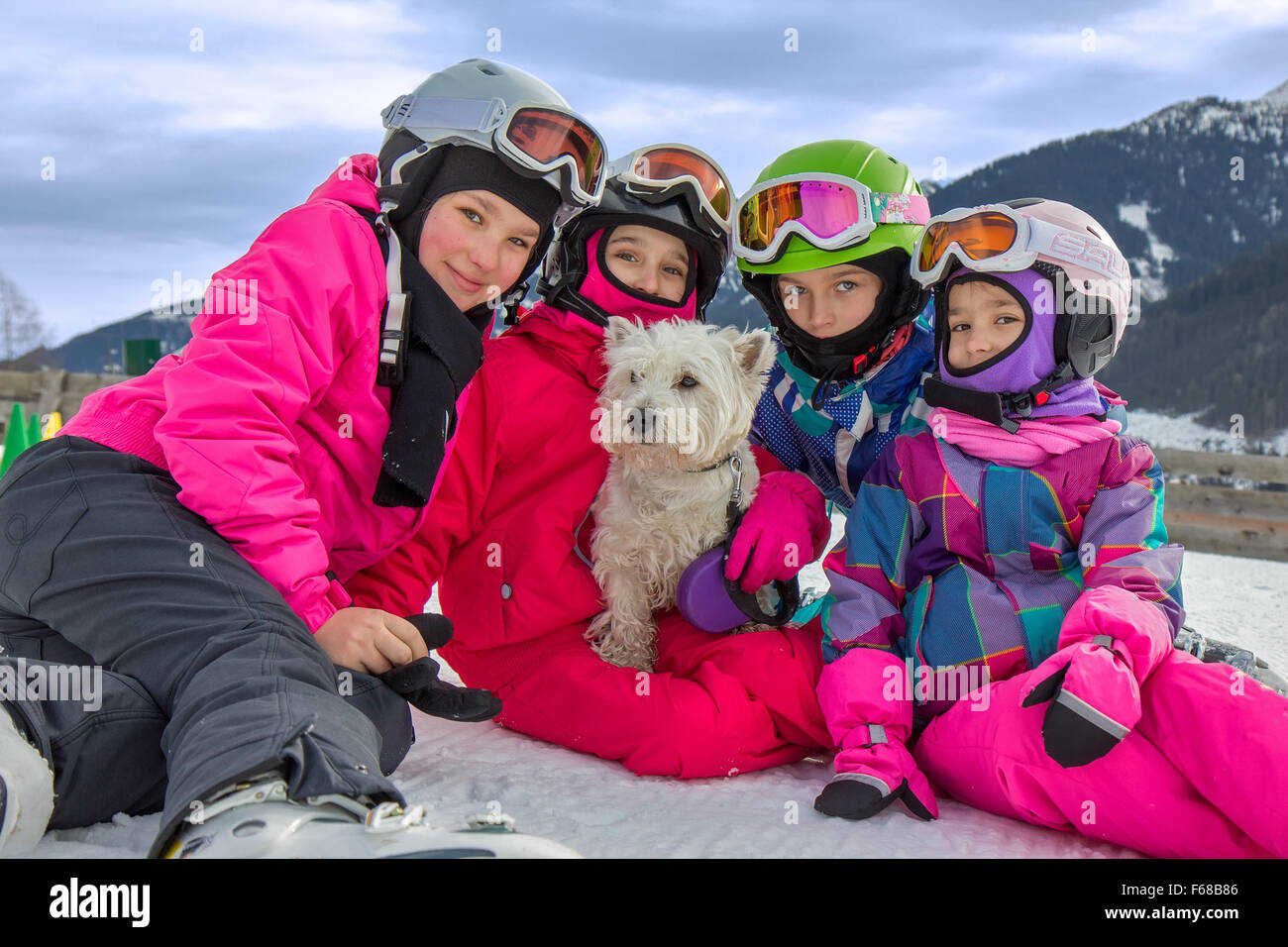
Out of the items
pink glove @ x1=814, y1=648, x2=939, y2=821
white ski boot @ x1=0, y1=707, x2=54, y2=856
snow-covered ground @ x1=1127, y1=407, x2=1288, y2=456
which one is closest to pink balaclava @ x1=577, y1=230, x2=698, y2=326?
pink glove @ x1=814, y1=648, x2=939, y2=821

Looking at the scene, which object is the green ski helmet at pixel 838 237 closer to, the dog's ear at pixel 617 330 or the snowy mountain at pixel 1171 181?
the dog's ear at pixel 617 330

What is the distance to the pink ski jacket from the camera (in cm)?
209

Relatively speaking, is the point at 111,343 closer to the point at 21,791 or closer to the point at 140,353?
the point at 140,353

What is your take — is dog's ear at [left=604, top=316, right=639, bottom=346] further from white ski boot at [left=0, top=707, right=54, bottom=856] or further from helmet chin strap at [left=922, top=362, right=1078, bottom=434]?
white ski boot at [left=0, top=707, right=54, bottom=856]

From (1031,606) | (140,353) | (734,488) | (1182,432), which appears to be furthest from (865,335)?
(1182,432)

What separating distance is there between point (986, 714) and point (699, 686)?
2.82ft

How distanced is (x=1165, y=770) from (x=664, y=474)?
5.75ft

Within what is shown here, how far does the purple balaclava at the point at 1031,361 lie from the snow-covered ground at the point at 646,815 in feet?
4.22

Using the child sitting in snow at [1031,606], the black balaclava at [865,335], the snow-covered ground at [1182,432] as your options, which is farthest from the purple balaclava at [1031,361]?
the snow-covered ground at [1182,432]

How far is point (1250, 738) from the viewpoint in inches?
77.5

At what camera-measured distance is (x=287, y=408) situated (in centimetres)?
226

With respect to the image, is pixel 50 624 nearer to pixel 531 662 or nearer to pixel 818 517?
pixel 531 662

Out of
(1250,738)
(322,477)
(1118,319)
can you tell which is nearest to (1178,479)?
(1118,319)

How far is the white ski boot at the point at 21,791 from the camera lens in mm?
1602
